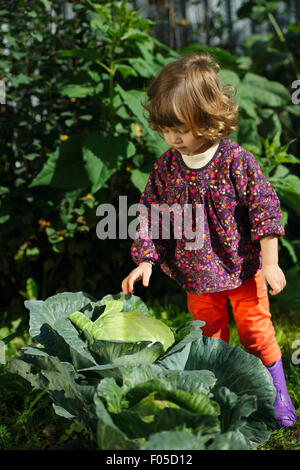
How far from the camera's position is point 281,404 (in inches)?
74.8

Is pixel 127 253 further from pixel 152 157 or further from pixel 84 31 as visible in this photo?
pixel 84 31

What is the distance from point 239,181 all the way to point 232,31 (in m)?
3.13

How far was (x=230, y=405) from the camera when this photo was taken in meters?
1.51

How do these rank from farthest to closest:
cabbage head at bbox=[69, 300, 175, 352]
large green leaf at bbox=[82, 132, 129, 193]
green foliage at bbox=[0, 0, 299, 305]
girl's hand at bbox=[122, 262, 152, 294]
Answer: green foliage at bbox=[0, 0, 299, 305], large green leaf at bbox=[82, 132, 129, 193], girl's hand at bbox=[122, 262, 152, 294], cabbage head at bbox=[69, 300, 175, 352]

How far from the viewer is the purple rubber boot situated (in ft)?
6.18

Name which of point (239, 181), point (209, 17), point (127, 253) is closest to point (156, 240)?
point (239, 181)

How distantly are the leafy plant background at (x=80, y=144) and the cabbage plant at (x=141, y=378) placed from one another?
83 centimetres

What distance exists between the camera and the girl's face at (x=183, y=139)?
5.56ft

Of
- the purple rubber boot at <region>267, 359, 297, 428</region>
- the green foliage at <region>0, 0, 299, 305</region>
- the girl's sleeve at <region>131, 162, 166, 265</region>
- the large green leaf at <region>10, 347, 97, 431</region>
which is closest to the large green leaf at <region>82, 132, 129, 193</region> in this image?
the green foliage at <region>0, 0, 299, 305</region>

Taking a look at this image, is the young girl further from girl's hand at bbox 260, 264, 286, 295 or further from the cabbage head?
the cabbage head

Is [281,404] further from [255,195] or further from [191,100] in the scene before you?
[191,100]

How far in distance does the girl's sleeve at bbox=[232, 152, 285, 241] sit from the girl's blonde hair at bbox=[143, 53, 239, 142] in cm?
15

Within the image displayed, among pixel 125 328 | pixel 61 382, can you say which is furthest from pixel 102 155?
pixel 61 382

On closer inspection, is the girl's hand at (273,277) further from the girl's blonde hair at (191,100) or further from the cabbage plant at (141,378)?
the girl's blonde hair at (191,100)
